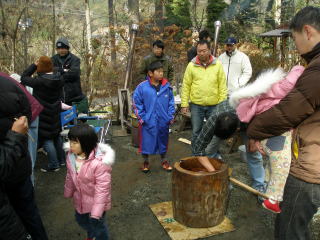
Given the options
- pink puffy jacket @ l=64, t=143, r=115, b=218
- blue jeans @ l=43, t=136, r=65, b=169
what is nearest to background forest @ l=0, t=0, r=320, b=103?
blue jeans @ l=43, t=136, r=65, b=169

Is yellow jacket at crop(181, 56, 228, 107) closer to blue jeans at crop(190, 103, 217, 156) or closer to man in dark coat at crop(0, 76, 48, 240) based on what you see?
blue jeans at crop(190, 103, 217, 156)

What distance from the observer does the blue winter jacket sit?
187 inches

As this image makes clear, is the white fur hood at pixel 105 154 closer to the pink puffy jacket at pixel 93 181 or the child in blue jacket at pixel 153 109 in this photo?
the pink puffy jacket at pixel 93 181

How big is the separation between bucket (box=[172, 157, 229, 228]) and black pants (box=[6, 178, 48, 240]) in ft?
4.67

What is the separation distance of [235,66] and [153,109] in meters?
1.73

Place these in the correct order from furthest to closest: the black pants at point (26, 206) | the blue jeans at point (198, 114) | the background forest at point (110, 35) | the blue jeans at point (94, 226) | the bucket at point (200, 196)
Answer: the background forest at point (110, 35) → the blue jeans at point (198, 114) → the bucket at point (200, 196) → the blue jeans at point (94, 226) → the black pants at point (26, 206)

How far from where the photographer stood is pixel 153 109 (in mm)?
4770

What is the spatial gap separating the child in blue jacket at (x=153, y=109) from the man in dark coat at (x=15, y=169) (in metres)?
2.24

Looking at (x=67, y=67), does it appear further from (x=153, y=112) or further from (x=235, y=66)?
(x=235, y=66)

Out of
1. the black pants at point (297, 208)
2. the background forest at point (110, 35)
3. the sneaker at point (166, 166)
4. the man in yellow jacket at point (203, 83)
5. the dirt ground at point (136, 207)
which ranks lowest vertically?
the dirt ground at point (136, 207)

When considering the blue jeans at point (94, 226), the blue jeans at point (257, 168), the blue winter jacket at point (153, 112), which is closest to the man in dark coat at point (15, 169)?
the blue jeans at point (94, 226)

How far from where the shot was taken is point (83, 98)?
6.35 metres

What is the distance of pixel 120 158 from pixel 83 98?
1494 mm

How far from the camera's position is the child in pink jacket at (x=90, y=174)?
103 inches
